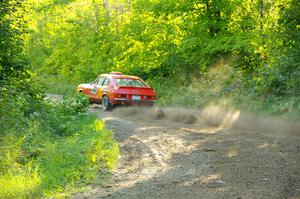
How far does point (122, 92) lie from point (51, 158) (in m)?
9.72

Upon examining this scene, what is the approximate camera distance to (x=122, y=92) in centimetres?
1736

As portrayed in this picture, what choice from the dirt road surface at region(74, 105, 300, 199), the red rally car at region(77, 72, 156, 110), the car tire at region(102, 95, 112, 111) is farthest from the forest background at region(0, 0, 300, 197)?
the car tire at region(102, 95, 112, 111)

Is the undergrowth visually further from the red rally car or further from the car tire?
the car tire

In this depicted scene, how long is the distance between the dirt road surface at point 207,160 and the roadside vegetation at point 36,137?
18.2 inches

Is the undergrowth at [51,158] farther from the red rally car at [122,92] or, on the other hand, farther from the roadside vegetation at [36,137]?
the red rally car at [122,92]

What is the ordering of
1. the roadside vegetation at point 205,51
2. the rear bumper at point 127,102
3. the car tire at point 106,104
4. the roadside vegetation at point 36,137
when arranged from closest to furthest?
the roadside vegetation at point 36,137, the roadside vegetation at point 205,51, the rear bumper at point 127,102, the car tire at point 106,104

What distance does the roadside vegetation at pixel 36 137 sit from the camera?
6.46 meters

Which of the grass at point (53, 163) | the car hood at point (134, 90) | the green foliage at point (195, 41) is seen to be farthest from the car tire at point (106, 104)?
the grass at point (53, 163)

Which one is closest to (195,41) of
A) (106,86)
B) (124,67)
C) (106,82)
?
(106,82)

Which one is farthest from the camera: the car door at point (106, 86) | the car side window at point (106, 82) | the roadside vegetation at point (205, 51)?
the car side window at point (106, 82)

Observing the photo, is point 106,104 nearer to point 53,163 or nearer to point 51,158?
point 51,158

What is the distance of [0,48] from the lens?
11234mm

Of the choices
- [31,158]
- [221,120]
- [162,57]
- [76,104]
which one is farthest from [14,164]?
[162,57]

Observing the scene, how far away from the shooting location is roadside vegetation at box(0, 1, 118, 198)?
6457mm
